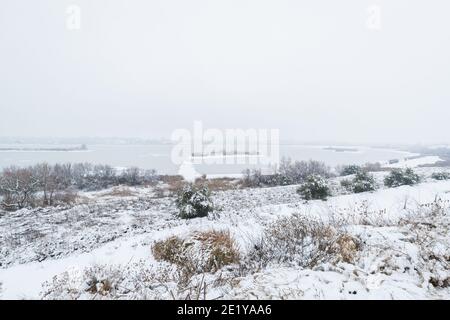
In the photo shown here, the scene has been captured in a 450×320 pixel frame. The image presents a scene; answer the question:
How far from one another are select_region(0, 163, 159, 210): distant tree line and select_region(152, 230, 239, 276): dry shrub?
15.5 meters

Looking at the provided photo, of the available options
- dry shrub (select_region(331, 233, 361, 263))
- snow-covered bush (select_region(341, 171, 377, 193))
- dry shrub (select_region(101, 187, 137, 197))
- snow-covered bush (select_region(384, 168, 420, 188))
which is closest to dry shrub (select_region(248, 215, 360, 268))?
dry shrub (select_region(331, 233, 361, 263))

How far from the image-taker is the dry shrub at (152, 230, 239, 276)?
14.0 feet

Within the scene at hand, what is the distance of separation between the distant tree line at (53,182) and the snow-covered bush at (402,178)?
20.5m

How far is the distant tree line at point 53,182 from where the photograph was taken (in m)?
17.4

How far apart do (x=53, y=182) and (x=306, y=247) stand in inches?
926

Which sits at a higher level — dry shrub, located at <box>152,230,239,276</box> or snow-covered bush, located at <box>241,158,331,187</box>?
dry shrub, located at <box>152,230,239,276</box>

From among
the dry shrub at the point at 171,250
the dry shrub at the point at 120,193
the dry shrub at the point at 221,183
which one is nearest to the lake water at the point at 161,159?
the dry shrub at the point at 221,183

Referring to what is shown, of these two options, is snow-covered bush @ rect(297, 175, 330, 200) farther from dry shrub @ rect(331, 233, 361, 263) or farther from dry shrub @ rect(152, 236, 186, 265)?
dry shrub @ rect(331, 233, 361, 263)

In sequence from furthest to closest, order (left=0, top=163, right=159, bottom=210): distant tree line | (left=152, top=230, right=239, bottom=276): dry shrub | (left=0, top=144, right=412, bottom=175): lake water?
1. (left=0, top=144, right=412, bottom=175): lake water
2. (left=0, top=163, right=159, bottom=210): distant tree line
3. (left=152, top=230, right=239, bottom=276): dry shrub

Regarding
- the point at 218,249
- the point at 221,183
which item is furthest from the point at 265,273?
the point at 221,183

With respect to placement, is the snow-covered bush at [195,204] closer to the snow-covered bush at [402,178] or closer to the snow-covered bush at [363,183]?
the snow-covered bush at [363,183]

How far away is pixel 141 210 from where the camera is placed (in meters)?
13.4

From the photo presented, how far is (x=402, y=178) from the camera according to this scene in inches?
531
